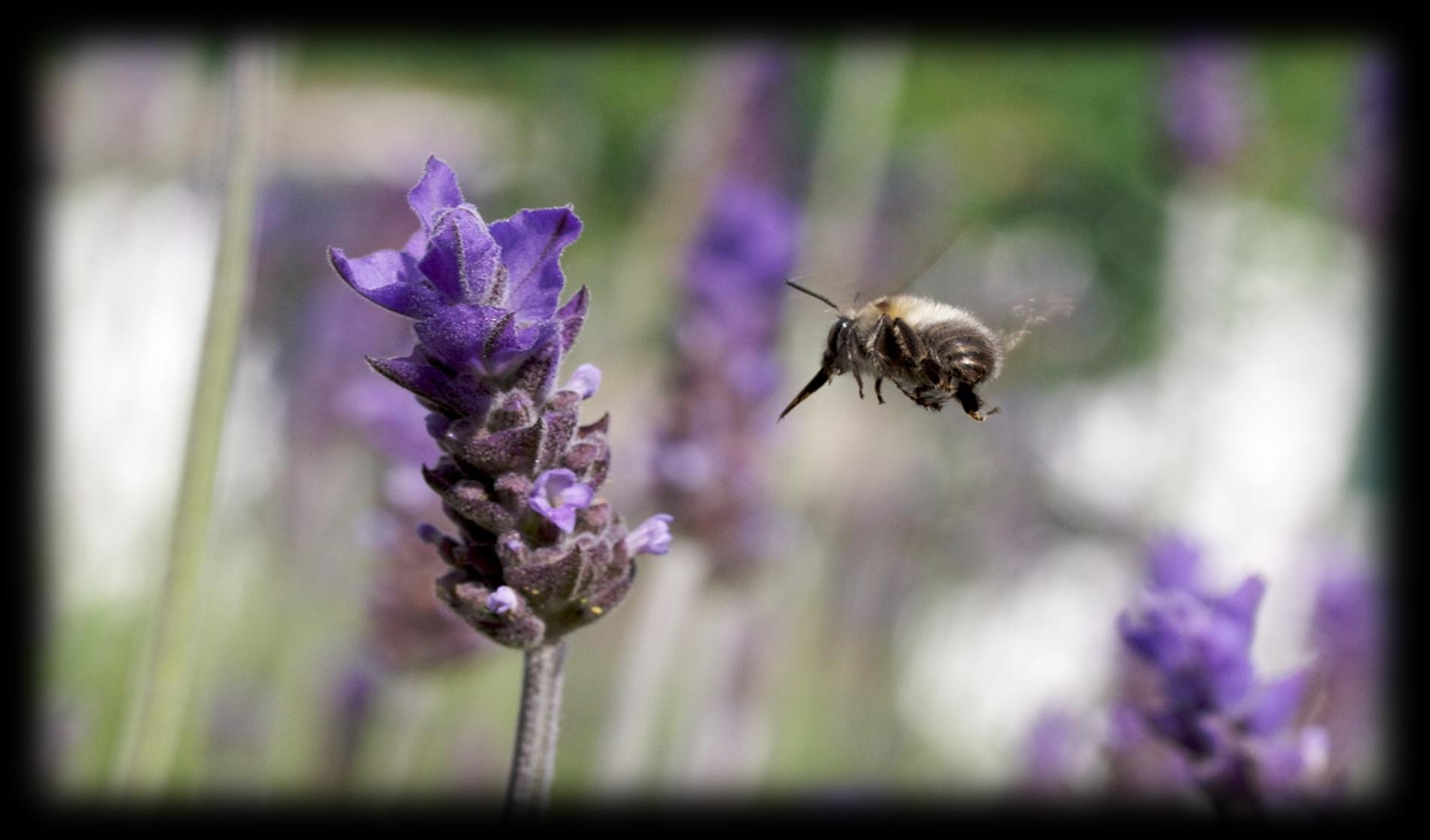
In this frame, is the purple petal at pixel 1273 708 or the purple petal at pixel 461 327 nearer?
the purple petal at pixel 461 327

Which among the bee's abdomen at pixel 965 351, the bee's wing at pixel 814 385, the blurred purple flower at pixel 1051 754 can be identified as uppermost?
the bee's abdomen at pixel 965 351

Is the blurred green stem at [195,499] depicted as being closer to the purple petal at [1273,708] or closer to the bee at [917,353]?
the bee at [917,353]

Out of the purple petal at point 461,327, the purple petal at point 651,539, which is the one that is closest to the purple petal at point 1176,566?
the purple petal at point 651,539

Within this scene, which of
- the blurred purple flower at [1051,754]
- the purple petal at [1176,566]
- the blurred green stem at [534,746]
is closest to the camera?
the blurred green stem at [534,746]

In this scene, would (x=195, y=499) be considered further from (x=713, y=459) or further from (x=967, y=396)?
(x=713, y=459)

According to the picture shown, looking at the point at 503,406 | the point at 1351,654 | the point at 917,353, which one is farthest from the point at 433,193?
the point at 1351,654

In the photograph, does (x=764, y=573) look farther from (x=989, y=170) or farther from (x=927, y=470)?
(x=989, y=170)
